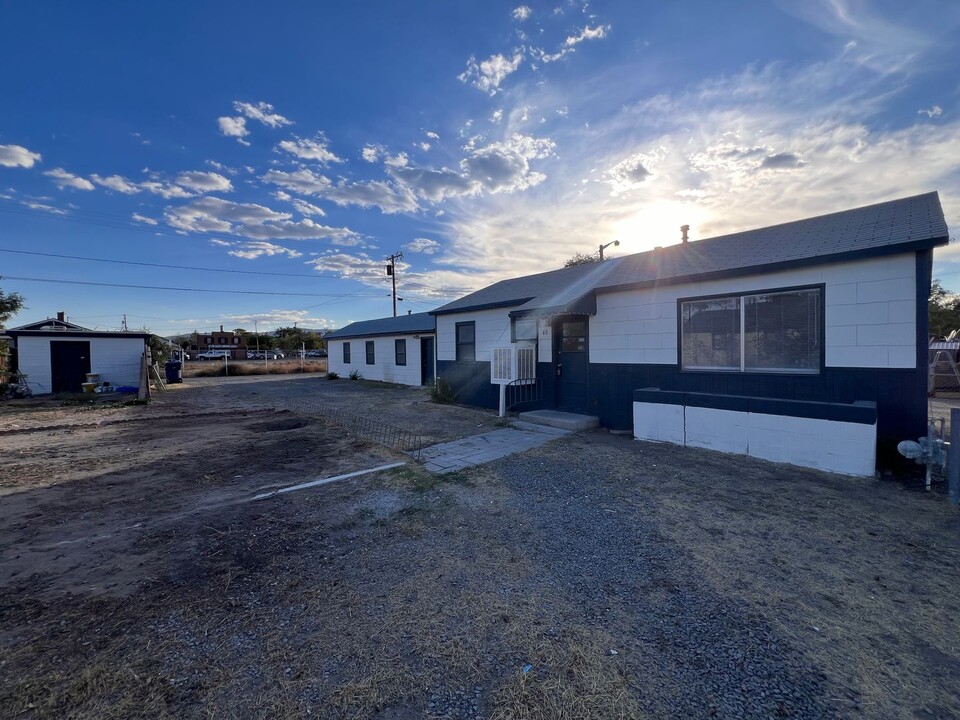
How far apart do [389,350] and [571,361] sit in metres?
12.0

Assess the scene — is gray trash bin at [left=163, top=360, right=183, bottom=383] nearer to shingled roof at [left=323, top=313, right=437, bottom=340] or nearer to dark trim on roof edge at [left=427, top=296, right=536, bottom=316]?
shingled roof at [left=323, top=313, right=437, bottom=340]

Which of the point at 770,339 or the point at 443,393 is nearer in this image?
the point at 770,339

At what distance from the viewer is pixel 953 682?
1954 mm

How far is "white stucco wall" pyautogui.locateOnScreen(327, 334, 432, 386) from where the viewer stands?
17.7m

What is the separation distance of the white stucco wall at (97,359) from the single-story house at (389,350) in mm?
8718

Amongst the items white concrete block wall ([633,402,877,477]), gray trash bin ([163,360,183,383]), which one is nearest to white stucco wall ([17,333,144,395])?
gray trash bin ([163,360,183,383])

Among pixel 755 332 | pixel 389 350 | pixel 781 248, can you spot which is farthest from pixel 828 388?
pixel 389 350

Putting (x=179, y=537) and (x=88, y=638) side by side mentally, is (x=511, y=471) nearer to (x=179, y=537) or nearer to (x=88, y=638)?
(x=179, y=537)

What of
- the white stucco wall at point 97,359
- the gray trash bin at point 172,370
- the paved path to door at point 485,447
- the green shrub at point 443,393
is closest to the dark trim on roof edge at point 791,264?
the paved path to door at point 485,447

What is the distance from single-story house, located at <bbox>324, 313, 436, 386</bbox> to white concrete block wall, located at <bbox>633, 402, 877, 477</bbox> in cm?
1064

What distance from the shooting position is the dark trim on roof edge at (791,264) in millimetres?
4852

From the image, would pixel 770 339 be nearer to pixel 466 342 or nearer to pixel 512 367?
pixel 512 367

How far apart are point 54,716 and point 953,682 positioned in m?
4.10

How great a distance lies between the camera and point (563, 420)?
7949mm
